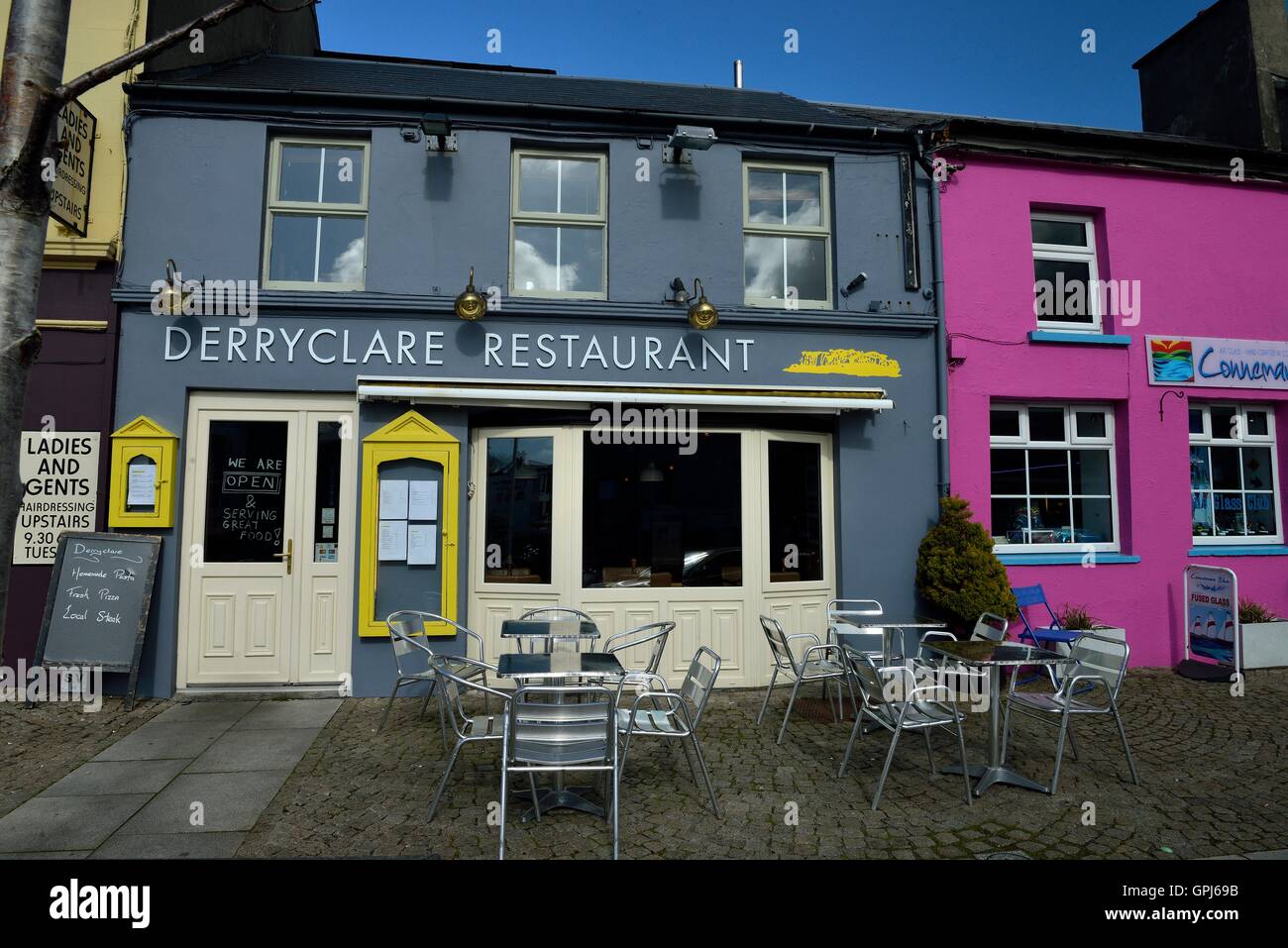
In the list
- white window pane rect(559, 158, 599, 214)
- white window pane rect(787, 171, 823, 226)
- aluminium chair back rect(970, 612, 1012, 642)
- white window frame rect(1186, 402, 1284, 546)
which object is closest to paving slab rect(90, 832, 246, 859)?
aluminium chair back rect(970, 612, 1012, 642)

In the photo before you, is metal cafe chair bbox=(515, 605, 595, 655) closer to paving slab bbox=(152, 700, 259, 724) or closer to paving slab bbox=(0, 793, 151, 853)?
paving slab bbox=(152, 700, 259, 724)

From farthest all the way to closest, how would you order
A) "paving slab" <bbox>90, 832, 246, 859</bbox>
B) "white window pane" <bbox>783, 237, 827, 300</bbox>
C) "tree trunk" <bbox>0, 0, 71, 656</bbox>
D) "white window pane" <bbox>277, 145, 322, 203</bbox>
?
"white window pane" <bbox>783, 237, 827, 300</bbox> → "white window pane" <bbox>277, 145, 322, 203</bbox> → "paving slab" <bbox>90, 832, 246, 859</bbox> → "tree trunk" <bbox>0, 0, 71, 656</bbox>

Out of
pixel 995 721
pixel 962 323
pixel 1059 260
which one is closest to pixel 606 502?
pixel 995 721

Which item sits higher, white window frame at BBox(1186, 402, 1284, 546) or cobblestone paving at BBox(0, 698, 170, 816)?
white window frame at BBox(1186, 402, 1284, 546)

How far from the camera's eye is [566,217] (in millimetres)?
7215

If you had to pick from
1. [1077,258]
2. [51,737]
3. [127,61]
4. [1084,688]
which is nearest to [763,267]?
[1077,258]

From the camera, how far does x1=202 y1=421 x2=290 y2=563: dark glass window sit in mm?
6559

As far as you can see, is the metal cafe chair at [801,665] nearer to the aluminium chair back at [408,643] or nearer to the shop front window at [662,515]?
the shop front window at [662,515]

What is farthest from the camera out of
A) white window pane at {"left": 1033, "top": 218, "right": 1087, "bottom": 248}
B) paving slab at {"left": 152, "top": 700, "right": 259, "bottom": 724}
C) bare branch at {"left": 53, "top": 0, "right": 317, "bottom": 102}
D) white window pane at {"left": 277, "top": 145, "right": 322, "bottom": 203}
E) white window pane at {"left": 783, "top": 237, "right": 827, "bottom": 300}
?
white window pane at {"left": 1033, "top": 218, "right": 1087, "bottom": 248}

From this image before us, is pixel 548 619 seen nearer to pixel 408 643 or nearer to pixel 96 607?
pixel 408 643

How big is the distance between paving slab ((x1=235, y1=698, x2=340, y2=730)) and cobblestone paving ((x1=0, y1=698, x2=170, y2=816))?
811mm

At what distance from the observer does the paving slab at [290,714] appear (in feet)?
18.6

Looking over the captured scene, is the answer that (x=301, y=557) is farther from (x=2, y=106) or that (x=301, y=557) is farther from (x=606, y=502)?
(x=2, y=106)

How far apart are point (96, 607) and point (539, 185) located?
5598 mm
